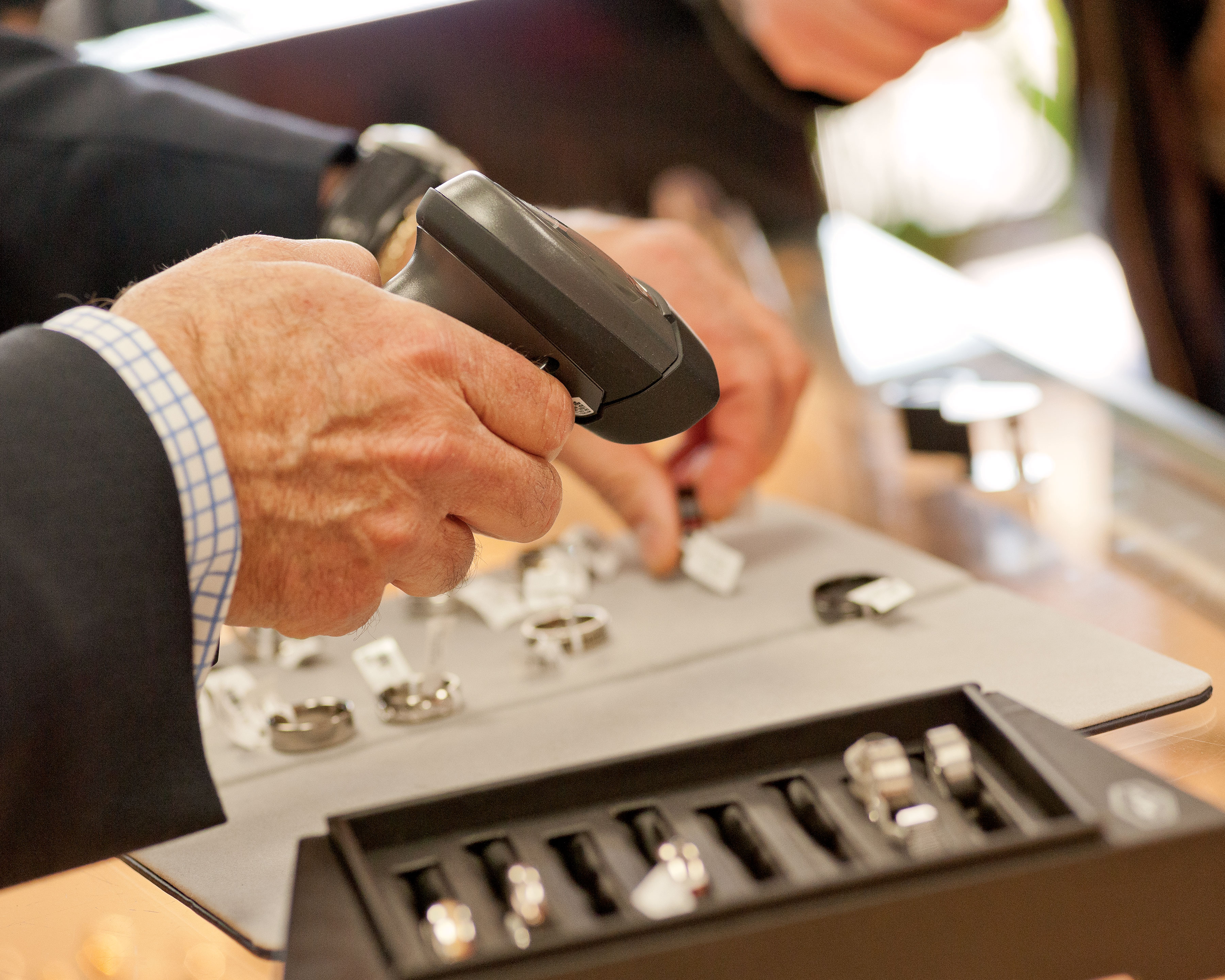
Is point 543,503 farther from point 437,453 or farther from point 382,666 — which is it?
point 382,666

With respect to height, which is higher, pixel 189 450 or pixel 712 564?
pixel 189 450

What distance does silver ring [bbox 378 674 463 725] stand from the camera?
0.64m

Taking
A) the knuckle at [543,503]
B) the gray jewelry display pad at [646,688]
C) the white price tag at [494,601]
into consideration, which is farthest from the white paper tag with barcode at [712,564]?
the knuckle at [543,503]

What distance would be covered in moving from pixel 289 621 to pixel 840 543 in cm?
46

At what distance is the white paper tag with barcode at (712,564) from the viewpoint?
778 mm

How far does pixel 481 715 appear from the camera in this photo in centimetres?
64

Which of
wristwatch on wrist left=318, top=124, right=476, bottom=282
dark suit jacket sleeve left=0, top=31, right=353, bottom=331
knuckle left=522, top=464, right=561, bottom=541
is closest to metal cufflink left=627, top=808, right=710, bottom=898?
knuckle left=522, top=464, right=561, bottom=541

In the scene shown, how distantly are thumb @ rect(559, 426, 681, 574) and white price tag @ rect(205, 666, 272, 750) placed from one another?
29 centimetres

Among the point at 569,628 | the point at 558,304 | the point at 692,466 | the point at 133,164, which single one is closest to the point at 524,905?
the point at 558,304

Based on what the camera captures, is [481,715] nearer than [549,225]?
No

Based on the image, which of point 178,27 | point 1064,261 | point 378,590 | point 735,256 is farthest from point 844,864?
point 178,27

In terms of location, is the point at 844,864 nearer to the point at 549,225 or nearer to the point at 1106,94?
the point at 549,225

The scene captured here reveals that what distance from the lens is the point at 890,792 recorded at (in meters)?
0.40

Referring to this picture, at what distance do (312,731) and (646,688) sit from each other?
0.19m
